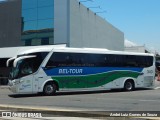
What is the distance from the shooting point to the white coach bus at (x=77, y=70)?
25.5m

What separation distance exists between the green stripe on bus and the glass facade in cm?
1434

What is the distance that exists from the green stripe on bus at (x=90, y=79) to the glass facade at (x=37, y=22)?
14.3 meters

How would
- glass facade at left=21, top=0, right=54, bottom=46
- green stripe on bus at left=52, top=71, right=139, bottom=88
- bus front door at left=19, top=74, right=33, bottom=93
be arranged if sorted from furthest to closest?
glass facade at left=21, top=0, right=54, bottom=46 < green stripe on bus at left=52, top=71, right=139, bottom=88 < bus front door at left=19, top=74, right=33, bottom=93

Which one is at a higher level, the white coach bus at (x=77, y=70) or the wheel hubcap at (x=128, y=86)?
the white coach bus at (x=77, y=70)

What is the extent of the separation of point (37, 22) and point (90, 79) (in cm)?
1737

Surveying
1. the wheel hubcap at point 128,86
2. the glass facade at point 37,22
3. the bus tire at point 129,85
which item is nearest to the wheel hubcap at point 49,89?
the bus tire at point 129,85

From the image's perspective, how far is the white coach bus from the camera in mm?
25500

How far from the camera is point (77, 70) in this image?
27.0 meters

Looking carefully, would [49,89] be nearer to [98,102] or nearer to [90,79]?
[90,79]

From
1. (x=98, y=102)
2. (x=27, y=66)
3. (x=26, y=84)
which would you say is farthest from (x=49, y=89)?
(x=98, y=102)

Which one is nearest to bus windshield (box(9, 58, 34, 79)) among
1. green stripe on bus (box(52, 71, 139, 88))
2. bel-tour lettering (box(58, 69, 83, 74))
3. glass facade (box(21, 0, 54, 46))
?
green stripe on bus (box(52, 71, 139, 88))

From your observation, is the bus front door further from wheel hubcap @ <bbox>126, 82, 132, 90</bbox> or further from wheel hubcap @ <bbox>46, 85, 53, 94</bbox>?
wheel hubcap @ <bbox>126, 82, 132, 90</bbox>

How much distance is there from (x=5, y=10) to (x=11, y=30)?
2.87 meters

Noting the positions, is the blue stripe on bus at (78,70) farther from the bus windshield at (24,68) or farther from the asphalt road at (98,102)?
the asphalt road at (98,102)
